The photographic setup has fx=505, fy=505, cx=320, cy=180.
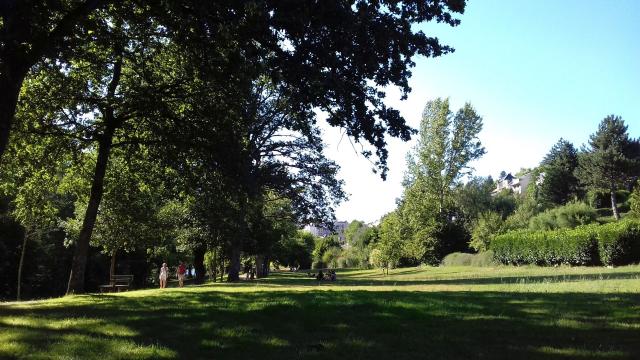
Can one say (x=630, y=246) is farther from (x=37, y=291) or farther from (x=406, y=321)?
(x=37, y=291)

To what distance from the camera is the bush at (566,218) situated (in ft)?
154

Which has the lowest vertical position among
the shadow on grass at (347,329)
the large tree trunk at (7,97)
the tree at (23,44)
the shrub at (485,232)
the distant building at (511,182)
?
the shadow on grass at (347,329)

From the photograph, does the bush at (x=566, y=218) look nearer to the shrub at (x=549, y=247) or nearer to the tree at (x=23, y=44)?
the shrub at (x=549, y=247)

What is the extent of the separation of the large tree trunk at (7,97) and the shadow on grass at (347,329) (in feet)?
12.0

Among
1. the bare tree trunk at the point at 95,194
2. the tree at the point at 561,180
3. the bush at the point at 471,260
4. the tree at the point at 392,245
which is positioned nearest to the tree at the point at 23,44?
the bare tree trunk at the point at 95,194

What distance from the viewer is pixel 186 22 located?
38.0 feet

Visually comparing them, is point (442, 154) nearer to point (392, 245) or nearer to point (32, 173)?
point (392, 245)

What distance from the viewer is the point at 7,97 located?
1030cm

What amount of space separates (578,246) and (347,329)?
92.0ft

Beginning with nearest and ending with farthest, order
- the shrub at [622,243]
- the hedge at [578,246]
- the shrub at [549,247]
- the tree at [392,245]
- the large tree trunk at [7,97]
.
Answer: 1. the large tree trunk at [7,97]
2. the shrub at [622,243]
3. the hedge at [578,246]
4. the shrub at [549,247]
5. the tree at [392,245]

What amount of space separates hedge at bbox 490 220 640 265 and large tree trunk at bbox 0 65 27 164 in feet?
97.4

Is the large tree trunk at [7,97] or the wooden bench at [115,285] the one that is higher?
the large tree trunk at [7,97]

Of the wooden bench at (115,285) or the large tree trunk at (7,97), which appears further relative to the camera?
the wooden bench at (115,285)

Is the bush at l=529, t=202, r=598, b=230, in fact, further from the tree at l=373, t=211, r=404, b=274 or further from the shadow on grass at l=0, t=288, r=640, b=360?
the shadow on grass at l=0, t=288, r=640, b=360
